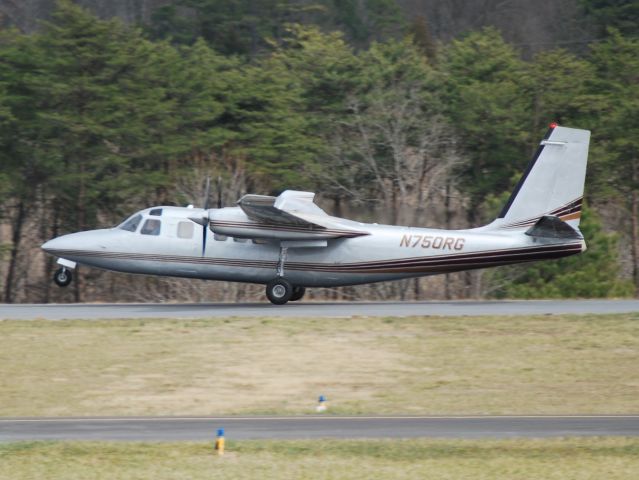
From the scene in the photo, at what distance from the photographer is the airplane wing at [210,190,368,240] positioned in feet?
81.9

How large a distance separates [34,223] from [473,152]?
17451mm

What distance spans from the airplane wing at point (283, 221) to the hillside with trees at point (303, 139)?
9139mm

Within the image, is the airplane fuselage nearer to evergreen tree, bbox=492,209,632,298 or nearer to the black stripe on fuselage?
the black stripe on fuselage

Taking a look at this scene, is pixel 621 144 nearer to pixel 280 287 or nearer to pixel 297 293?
pixel 297 293

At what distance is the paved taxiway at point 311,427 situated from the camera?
13602mm

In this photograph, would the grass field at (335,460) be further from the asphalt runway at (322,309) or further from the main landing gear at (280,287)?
Answer: the main landing gear at (280,287)

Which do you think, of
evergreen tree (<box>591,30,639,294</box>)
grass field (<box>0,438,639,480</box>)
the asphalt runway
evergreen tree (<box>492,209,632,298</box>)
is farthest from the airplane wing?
evergreen tree (<box>591,30,639,294</box>)

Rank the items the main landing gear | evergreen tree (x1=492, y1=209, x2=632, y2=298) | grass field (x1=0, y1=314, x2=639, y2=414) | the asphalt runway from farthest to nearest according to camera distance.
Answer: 1. evergreen tree (x1=492, y1=209, x2=632, y2=298)
2. the main landing gear
3. the asphalt runway
4. grass field (x1=0, y1=314, x2=639, y2=414)

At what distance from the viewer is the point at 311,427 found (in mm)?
14234

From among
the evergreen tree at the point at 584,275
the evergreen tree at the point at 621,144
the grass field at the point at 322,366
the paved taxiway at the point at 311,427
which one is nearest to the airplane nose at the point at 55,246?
the grass field at the point at 322,366

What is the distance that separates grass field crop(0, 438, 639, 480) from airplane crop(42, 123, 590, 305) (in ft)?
40.8

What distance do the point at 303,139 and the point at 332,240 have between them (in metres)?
13.1

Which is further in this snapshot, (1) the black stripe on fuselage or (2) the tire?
(2) the tire

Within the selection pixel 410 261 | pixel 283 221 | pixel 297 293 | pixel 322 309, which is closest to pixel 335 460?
pixel 322 309
